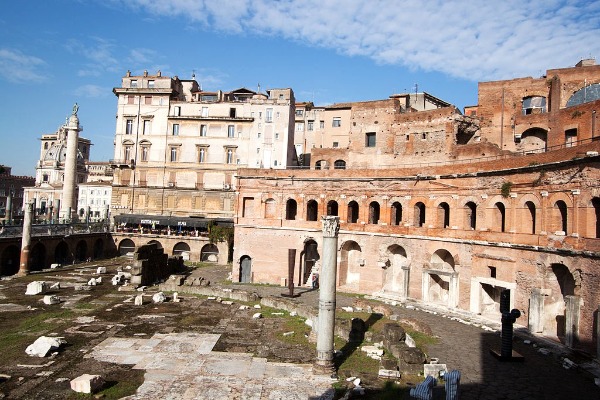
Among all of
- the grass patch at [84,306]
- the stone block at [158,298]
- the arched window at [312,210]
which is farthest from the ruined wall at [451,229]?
the grass patch at [84,306]

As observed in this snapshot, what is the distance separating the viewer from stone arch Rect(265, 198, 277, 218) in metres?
34.1

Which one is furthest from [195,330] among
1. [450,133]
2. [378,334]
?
[450,133]

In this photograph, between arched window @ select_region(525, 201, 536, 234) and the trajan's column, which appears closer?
arched window @ select_region(525, 201, 536, 234)

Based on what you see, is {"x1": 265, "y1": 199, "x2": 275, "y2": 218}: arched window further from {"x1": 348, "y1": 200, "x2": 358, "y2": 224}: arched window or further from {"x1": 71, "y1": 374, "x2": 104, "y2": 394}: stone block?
{"x1": 71, "y1": 374, "x2": 104, "y2": 394}: stone block

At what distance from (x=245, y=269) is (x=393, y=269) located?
423 inches

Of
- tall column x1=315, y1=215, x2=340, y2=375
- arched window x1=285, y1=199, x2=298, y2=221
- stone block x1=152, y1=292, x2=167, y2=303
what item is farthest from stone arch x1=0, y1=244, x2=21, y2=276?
tall column x1=315, y1=215, x2=340, y2=375

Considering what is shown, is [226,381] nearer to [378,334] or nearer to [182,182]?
[378,334]

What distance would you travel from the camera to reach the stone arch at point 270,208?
112 ft

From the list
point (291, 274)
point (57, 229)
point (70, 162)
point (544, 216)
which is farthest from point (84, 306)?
point (70, 162)

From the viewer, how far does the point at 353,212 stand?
3300 cm

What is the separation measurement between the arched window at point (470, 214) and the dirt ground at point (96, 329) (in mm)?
11569

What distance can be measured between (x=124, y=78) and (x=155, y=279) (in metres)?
26.9

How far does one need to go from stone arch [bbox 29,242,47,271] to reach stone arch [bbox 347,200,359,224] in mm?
→ 24654

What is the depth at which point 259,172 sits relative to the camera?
3416cm
